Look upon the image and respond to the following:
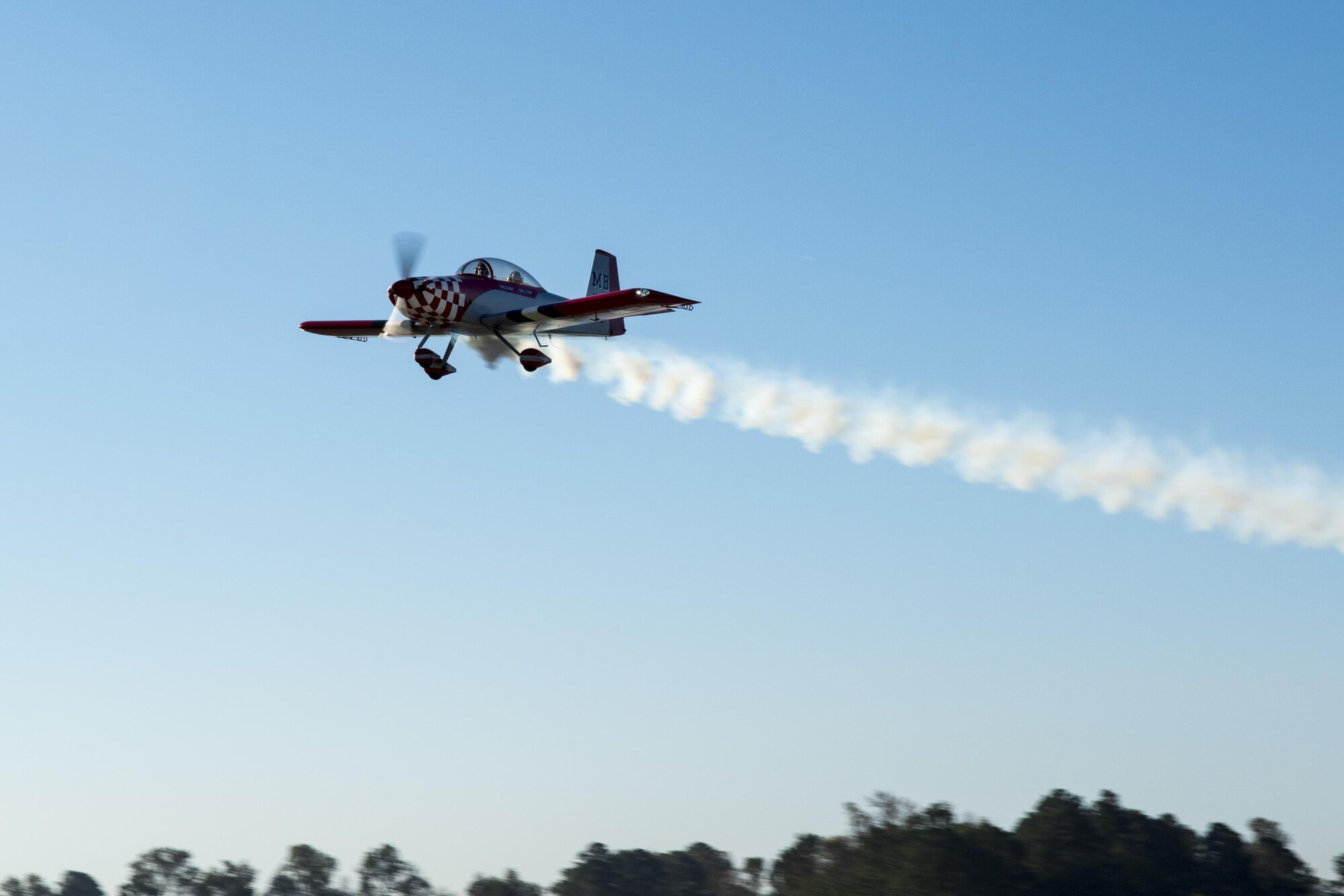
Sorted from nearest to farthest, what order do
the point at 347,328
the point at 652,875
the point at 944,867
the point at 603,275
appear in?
the point at 347,328, the point at 603,275, the point at 944,867, the point at 652,875

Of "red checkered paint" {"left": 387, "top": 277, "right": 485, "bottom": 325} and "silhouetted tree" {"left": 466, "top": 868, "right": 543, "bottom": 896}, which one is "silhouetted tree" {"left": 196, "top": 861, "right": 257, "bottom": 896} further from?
"red checkered paint" {"left": 387, "top": 277, "right": 485, "bottom": 325}

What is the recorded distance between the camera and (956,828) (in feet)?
323

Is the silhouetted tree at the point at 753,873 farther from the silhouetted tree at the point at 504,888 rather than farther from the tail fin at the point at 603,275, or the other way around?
the tail fin at the point at 603,275

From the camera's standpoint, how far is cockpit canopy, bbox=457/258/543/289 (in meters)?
37.2

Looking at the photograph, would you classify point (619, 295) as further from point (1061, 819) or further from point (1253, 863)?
point (1253, 863)

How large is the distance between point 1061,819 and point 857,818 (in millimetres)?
14898

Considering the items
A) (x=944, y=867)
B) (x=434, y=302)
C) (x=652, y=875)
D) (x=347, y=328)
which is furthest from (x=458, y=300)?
(x=652, y=875)

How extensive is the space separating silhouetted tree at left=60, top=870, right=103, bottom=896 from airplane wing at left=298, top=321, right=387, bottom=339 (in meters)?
129

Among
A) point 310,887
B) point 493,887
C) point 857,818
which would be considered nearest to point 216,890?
point 310,887

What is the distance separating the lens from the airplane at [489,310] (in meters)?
35.8

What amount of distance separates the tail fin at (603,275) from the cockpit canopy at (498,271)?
561cm

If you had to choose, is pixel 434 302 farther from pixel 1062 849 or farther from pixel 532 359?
pixel 1062 849

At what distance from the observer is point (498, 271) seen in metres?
37.5

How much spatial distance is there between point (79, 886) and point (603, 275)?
131m
